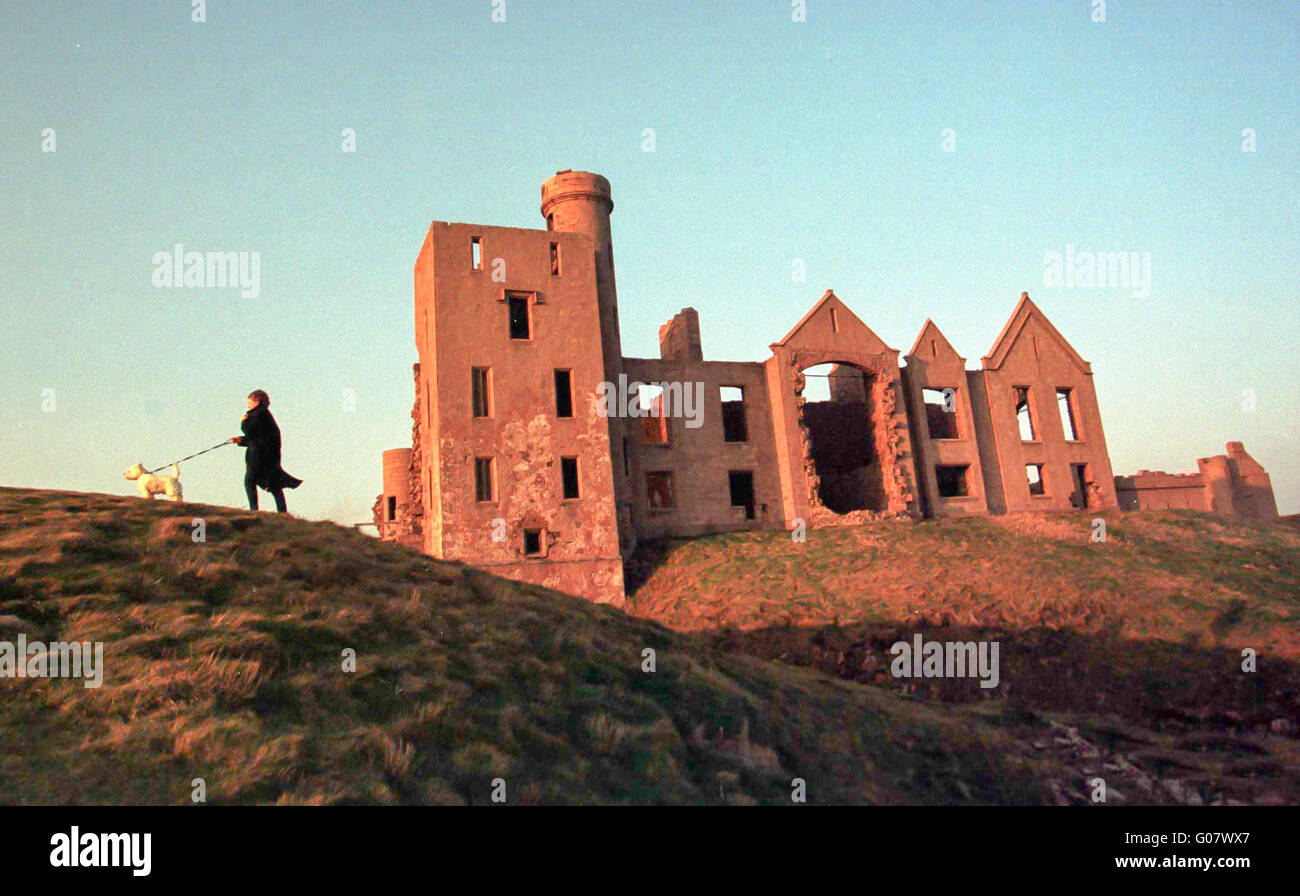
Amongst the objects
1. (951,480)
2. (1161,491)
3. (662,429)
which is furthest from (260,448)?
(1161,491)

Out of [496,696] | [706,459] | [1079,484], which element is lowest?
[496,696]

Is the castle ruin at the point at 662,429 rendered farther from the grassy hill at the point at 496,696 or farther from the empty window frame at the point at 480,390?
the grassy hill at the point at 496,696

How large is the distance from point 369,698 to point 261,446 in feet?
21.8

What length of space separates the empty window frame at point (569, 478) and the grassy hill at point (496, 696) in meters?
9.75

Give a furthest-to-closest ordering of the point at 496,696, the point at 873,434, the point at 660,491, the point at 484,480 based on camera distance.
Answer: the point at 660,491 < the point at 873,434 < the point at 484,480 < the point at 496,696

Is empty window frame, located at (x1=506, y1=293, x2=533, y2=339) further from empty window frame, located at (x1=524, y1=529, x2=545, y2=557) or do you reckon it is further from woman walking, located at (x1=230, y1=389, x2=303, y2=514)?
woman walking, located at (x1=230, y1=389, x2=303, y2=514)

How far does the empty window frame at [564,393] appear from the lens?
30.2 m

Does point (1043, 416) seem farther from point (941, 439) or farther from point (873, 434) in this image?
point (873, 434)

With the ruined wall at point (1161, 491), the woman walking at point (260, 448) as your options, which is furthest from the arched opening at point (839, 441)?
the woman walking at point (260, 448)

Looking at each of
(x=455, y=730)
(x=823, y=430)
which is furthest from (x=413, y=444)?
(x=455, y=730)

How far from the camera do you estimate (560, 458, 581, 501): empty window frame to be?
2925cm

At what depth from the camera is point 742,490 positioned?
35656 mm

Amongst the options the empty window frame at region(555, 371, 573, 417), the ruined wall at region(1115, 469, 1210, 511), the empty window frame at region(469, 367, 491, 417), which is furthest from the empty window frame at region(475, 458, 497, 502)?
the ruined wall at region(1115, 469, 1210, 511)

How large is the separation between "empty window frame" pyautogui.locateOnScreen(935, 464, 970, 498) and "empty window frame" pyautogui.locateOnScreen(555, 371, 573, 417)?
17.9m
